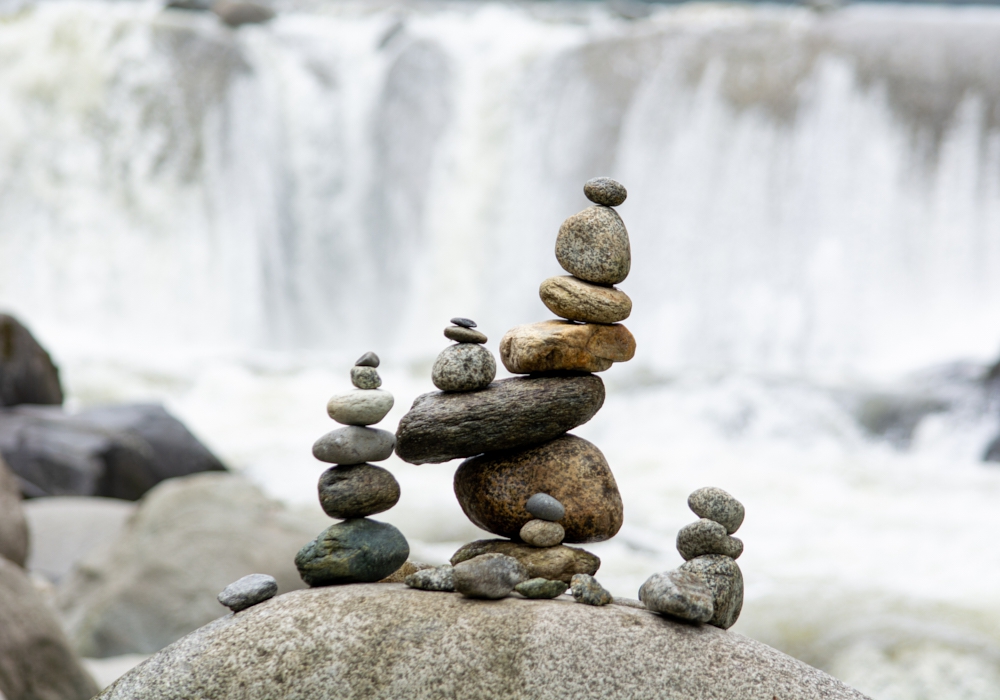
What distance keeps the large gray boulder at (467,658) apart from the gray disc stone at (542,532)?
0.25 meters

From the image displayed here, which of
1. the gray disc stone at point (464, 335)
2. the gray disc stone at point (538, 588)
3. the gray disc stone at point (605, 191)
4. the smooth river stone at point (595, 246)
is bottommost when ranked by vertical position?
the gray disc stone at point (538, 588)

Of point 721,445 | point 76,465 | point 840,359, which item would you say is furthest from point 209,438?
point 840,359

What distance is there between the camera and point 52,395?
11.4 m

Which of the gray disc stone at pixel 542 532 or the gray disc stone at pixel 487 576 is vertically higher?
the gray disc stone at pixel 542 532

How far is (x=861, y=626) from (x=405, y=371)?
10.9 m

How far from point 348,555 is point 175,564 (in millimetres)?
3232

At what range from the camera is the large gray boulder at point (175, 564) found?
5773 millimetres

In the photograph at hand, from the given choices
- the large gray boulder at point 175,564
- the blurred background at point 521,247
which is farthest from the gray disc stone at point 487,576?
the blurred background at point 521,247

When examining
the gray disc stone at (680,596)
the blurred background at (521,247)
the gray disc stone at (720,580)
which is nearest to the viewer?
the gray disc stone at (680,596)

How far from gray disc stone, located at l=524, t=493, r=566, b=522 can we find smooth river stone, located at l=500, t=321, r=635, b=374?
0.49 m

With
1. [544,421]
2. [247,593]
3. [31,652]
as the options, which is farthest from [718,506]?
[31,652]

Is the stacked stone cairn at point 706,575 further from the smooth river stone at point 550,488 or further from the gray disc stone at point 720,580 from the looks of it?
the smooth river stone at point 550,488

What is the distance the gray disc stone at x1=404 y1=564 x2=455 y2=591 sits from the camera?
126 inches

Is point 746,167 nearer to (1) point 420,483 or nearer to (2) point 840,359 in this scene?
(2) point 840,359
